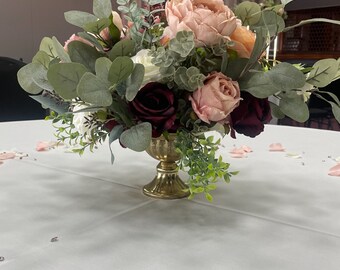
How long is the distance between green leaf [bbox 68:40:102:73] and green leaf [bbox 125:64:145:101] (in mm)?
77

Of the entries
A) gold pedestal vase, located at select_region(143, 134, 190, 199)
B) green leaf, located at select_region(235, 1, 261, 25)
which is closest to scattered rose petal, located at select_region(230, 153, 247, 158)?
gold pedestal vase, located at select_region(143, 134, 190, 199)

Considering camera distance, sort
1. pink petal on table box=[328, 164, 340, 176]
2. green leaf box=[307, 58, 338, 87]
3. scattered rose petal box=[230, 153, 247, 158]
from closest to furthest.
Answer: green leaf box=[307, 58, 338, 87]
pink petal on table box=[328, 164, 340, 176]
scattered rose petal box=[230, 153, 247, 158]

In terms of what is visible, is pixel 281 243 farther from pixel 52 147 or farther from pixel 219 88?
pixel 52 147

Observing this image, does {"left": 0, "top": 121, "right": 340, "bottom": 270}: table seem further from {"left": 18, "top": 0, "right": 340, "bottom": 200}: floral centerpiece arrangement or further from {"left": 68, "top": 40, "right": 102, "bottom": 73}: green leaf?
{"left": 68, "top": 40, "right": 102, "bottom": 73}: green leaf

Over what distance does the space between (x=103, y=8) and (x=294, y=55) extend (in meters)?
5.03

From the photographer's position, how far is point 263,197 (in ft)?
2.42

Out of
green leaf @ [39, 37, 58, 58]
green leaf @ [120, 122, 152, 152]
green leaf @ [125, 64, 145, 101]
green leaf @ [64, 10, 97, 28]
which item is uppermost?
green leaf @ [64, 10, 97, 28]

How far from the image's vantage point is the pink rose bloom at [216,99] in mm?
541

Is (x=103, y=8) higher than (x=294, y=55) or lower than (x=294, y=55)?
lower

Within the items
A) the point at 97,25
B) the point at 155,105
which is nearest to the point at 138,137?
the point at 155,105

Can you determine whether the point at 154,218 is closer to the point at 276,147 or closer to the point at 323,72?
the point at 323,72

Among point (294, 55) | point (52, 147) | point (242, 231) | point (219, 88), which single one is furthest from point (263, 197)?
point (294, 55)

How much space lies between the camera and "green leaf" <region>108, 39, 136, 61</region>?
575 millimetres

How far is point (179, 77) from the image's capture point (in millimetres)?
545
